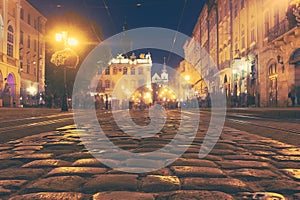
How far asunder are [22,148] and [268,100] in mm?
24671

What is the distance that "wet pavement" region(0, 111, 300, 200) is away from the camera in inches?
94.9

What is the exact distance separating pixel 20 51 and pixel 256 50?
28498 millimetres

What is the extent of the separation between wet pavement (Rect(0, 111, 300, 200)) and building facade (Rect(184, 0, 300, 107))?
16.5 metres

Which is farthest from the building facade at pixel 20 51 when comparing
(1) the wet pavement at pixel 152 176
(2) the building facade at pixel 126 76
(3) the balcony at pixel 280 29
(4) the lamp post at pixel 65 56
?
(2) the building facade at pixel 126 76

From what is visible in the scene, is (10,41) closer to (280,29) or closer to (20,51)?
(20,51)

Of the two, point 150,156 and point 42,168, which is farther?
point 150,156

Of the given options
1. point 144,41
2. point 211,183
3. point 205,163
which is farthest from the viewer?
point 144,41

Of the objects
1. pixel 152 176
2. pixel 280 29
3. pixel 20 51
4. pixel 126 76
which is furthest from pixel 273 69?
pixel 126 76

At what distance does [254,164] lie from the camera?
3586 millimetres

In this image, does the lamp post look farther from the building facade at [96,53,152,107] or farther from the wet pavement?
the building facade at [96,53,152,107]

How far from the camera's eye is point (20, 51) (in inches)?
1619

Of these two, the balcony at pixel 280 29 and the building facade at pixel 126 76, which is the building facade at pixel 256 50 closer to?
the balcony at pixel 280 29

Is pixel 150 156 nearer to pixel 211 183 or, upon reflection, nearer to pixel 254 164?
pixel 254 164

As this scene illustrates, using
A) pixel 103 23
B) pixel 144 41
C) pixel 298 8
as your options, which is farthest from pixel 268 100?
pixel 144 41
